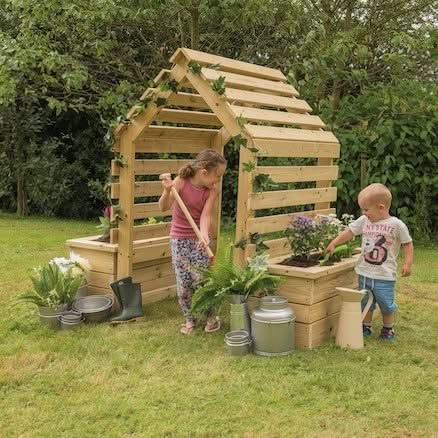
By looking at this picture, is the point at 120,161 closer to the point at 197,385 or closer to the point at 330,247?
the point at 330,247

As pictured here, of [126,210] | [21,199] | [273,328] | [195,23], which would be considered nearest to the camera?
[273,328]

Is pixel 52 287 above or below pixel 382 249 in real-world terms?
below

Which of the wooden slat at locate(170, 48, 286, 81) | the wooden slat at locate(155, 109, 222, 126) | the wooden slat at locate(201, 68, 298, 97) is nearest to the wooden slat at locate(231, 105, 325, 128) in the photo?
the wooden slat at locate(201, 68, 298, 97)

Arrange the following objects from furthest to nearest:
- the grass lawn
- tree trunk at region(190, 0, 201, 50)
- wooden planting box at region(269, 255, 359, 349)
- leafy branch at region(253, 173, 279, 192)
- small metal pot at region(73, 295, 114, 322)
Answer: tree trunk at region(190, 0, 201, 50)
small metal pot at region(73, 295, 114, 322)
leafy branch at region(253, 173, 279, 192)
wooden planting box at region(269, 255, 359, 349)
the grass lawn

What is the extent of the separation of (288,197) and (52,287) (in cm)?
203

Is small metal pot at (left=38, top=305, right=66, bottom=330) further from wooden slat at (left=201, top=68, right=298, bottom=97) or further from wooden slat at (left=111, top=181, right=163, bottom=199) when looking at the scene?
wooden slat at (left=201, top=68, right=298, bottom=97)

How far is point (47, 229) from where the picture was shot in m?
10.0

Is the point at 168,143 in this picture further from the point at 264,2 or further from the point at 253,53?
the point at 253,53

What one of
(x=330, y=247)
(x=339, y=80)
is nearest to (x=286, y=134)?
(x=330, y=247)

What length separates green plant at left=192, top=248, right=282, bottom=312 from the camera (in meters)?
4.16

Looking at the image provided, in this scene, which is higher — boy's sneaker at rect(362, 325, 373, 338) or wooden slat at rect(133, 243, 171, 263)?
wooden slat at rect(133, 243, 171, 263)

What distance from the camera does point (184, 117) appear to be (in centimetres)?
559

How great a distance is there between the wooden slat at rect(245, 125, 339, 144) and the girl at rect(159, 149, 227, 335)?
1.17 ft

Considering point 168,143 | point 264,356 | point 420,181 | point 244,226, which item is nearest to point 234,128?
point 244,226
